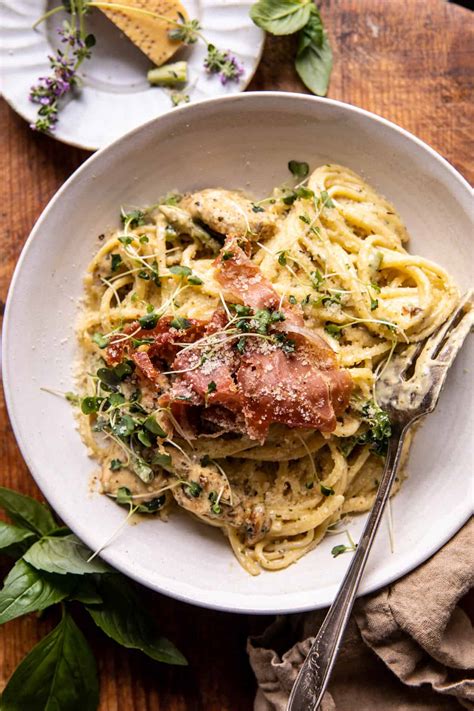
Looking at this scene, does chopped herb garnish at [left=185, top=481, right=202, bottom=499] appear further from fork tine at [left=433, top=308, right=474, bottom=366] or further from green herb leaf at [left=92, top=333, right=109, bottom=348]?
fork tine at [left=433, top=308, right=474, bottom=366]

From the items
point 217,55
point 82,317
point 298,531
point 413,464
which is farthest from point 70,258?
point 413,464

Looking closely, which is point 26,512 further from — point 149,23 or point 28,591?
point 149,23

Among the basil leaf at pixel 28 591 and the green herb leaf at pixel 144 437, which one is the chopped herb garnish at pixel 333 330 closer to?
the green herb leaf at pixel 144 437

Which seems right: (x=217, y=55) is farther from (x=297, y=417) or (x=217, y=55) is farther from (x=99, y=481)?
(x=99, y=481)

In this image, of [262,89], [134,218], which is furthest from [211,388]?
[262,89]

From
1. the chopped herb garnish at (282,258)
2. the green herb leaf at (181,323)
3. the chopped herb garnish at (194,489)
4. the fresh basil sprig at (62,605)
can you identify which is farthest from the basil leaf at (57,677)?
the chopped herb garnish at (282,258)

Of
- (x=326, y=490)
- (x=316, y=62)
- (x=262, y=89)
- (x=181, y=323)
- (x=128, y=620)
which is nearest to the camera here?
(x=181, y=323)

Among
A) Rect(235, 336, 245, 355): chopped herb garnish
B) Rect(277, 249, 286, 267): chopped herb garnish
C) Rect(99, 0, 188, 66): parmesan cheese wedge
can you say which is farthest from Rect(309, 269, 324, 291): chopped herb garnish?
Rect(99, 0, 188, 66): parmesan cheese wedge
